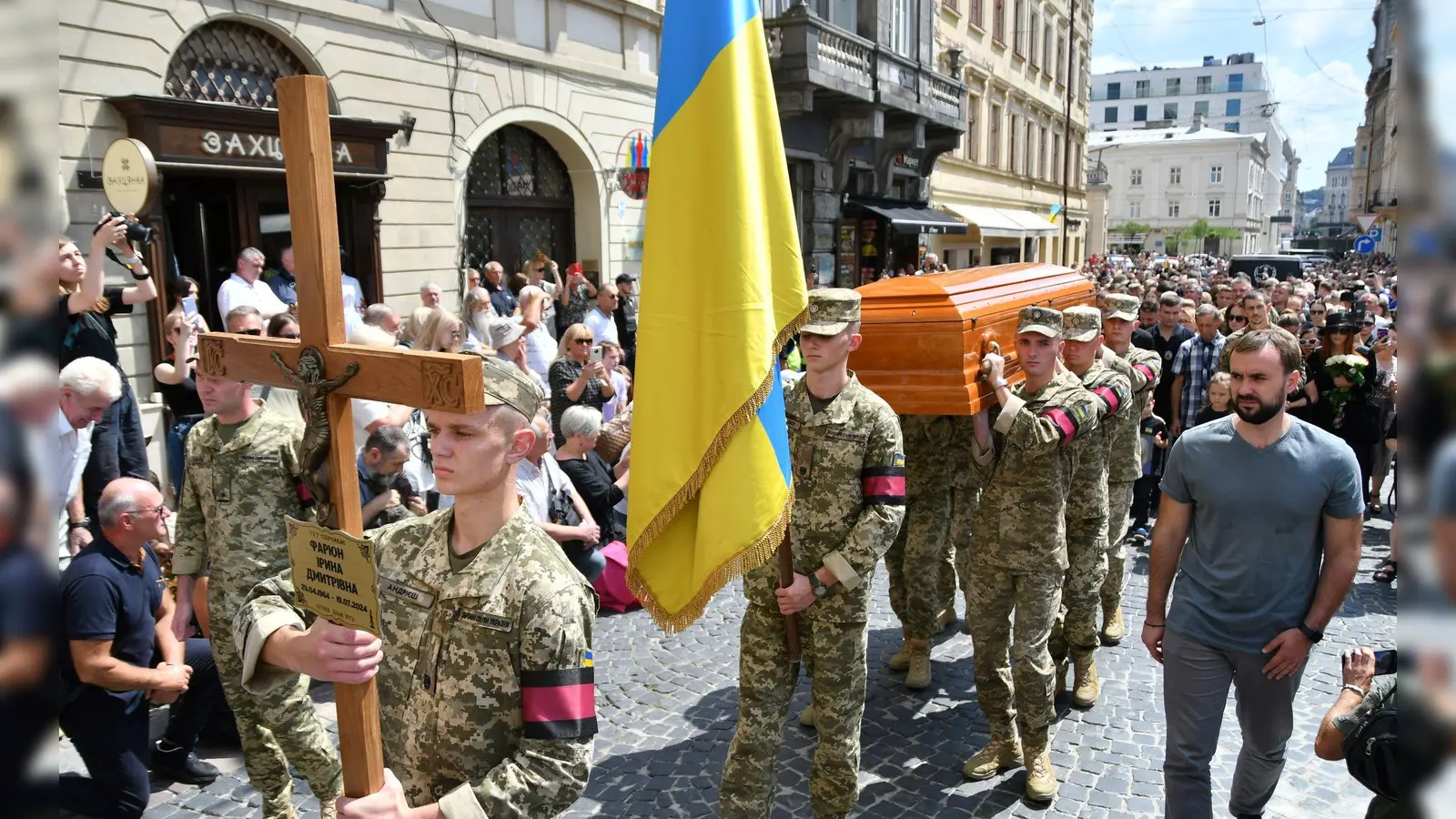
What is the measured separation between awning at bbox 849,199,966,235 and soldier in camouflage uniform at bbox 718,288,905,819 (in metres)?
16.2

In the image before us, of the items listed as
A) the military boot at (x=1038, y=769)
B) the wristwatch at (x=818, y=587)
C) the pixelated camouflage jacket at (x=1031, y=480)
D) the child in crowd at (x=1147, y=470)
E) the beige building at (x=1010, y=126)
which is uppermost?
the beige building at (x=1010, y=126)

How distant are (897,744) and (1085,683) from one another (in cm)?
116

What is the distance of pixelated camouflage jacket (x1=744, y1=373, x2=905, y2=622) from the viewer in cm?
375

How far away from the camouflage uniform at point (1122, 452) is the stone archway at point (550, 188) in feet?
24.8

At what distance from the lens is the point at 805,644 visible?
12.6 feet

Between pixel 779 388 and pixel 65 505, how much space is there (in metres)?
3.78

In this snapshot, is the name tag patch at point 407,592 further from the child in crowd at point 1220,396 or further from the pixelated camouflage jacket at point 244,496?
the child in crowd at point 1220,396

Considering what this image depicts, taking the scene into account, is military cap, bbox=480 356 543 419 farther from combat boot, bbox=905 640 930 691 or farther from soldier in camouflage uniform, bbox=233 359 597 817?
combat boot, bbox=905 640 930 691

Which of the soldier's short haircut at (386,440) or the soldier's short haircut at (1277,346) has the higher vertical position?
the soldier's short haircut at (1277,346)

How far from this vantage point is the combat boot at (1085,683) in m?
5.02

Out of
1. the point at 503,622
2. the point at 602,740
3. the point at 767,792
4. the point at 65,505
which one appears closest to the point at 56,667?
the point at 503,622

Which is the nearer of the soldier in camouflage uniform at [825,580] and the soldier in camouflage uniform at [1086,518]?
the soldier in camouflage uniform at [825,580]

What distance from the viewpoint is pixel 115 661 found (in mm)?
3637

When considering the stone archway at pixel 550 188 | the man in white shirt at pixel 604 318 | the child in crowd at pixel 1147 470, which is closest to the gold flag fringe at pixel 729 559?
the child in crowd at pixel 1147 470
